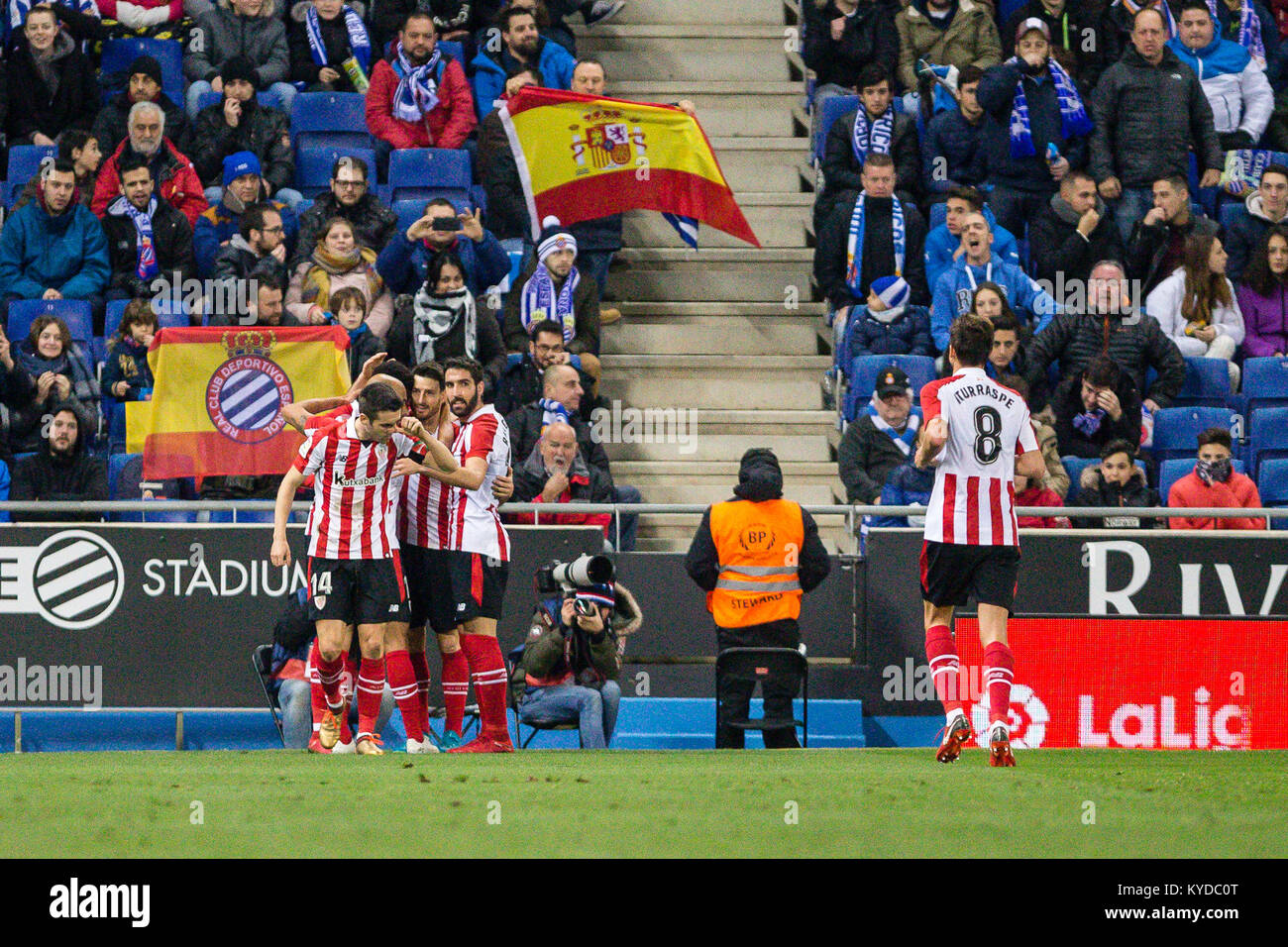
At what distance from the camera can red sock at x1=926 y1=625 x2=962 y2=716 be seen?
320 inches

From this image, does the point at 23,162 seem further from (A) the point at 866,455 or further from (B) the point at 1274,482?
(B) the point at 1274,482

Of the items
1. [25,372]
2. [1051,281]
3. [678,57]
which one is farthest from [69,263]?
[1051,281]

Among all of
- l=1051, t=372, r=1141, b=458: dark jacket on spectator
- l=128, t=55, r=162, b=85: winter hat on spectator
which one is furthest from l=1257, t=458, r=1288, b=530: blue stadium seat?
l=128, t=55, r=162, b=85: winter hat on spectator

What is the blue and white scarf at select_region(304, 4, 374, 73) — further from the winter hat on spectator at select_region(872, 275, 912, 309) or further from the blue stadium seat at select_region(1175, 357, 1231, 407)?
the blue stadium seat at select_region(1175, 357, 1231, 407)

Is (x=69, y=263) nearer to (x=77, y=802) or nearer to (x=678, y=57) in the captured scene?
(x=678, y=57)

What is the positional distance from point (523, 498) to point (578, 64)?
4.70 m

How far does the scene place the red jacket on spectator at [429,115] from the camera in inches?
593

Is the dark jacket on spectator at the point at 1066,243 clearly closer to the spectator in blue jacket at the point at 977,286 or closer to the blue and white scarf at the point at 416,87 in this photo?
the spectator in blue jacket at the point at 977,286

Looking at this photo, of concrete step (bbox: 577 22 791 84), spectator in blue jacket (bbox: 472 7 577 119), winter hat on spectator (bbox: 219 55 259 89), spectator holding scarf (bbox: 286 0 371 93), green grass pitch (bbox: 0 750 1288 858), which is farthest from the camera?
concrete step (bbox: 577 22 791 84)

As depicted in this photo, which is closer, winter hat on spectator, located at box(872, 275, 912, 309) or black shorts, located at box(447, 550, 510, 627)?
black shorts, located at box(447, 550, 510, 627)

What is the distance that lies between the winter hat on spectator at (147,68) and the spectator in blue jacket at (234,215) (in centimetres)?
103

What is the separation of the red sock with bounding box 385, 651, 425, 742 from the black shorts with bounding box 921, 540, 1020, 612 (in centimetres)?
272

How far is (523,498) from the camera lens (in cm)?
1210

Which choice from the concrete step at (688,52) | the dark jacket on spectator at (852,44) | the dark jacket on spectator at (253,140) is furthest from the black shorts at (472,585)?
the concrete step at (688,52)
